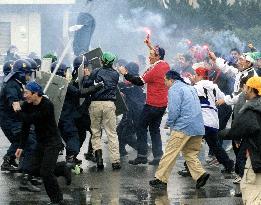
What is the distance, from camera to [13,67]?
11508 mm

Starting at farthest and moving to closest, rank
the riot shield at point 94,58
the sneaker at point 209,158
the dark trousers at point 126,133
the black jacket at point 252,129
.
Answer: the dark trousers at point 126,133
the sneaker at point 209,158
the riot shield at point 94,58
the black jacket at point 252,129

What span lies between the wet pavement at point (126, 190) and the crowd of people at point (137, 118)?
0.19 m

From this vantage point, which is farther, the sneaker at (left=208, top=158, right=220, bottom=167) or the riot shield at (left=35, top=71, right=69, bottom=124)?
the sneaker at (left=208, top=158, right=220, bottom=167)

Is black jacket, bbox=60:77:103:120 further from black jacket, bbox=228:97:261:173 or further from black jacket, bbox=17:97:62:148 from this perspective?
black jacket, bbox=228:97:261:173

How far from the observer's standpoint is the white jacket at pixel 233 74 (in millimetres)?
11055

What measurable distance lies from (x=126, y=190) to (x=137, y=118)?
3.76 meters

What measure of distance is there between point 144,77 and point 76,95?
4.47 feet

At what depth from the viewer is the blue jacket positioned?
411 inches

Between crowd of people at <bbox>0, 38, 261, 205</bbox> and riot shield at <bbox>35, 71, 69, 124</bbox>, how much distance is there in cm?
40

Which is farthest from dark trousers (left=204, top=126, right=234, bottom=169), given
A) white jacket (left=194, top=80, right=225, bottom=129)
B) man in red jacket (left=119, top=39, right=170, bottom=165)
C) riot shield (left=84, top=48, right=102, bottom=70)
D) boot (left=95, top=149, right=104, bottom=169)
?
riot shield (left=84, top=48, right=102, bottom=70)

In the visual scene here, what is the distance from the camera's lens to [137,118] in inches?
559

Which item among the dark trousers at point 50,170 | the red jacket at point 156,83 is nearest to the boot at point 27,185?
the dark trousers at point 50,170

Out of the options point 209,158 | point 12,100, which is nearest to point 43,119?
point 12,100

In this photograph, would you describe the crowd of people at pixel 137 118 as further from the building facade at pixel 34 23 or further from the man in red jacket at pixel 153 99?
the building facade at pixel 34 23
